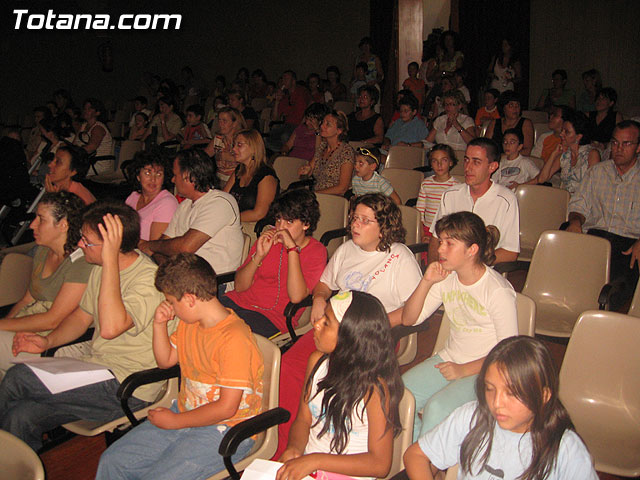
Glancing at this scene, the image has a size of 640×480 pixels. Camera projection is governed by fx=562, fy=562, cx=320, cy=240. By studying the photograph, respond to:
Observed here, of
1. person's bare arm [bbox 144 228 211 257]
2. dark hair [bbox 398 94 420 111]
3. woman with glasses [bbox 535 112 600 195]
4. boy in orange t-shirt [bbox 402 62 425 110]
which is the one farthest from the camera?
boy in orange t-shirt [bbox 402 62 425 110]

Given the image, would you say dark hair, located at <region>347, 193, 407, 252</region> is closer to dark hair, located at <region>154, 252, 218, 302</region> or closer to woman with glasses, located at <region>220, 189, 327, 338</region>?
woman with glasses, located at <region>220, 189, 327, 338</region>

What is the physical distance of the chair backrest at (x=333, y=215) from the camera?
13.0ft

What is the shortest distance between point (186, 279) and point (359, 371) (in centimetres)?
69

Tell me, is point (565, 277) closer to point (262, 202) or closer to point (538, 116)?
point (262, 202)

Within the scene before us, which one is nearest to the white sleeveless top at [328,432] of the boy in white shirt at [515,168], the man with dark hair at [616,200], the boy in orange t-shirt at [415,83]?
the man with dark hair at [616,200]

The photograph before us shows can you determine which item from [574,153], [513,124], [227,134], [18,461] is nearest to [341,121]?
[227,134]

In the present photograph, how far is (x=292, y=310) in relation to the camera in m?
2.76

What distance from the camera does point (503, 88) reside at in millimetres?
7910

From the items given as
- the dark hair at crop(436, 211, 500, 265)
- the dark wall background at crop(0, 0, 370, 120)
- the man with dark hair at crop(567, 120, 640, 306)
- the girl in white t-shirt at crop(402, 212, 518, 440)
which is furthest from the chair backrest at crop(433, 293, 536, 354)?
the dark wall background at crop(0, 0, 370, 120)

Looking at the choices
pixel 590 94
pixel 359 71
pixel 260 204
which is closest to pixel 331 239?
pixel 260 204

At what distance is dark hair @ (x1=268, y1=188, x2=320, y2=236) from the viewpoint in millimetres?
2834

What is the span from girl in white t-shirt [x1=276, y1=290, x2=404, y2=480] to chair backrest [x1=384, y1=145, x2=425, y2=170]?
4.03 meters

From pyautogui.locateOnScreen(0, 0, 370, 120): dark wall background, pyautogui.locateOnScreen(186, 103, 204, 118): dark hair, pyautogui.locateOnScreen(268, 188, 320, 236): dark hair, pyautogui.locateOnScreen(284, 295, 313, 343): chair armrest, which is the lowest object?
pyautogui.locateOnScreen(284, 295, 313, 343): chair armrest

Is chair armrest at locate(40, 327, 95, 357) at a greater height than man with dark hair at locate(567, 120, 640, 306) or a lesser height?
lesser
